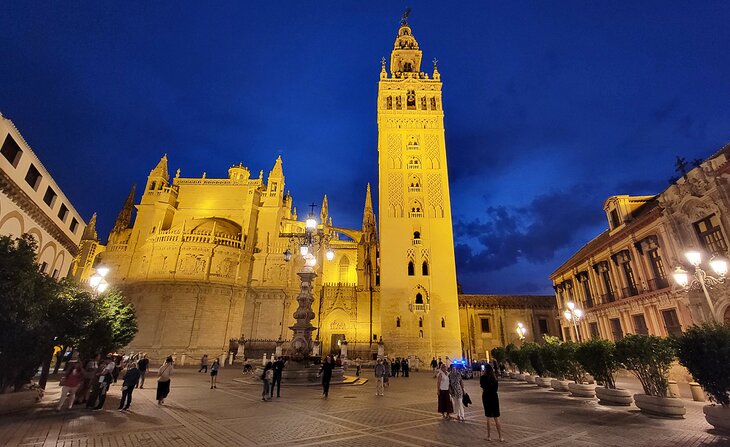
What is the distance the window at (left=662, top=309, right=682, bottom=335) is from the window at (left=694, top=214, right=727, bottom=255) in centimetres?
455

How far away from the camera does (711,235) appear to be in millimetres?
16344

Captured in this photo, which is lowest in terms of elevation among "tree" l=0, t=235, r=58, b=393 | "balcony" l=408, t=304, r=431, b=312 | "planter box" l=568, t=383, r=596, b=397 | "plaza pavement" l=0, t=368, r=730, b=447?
"plaza pavement" l=0, t=368, r=730, b=447

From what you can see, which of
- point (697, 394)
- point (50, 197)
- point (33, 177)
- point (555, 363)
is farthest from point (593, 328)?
point (50, 197)

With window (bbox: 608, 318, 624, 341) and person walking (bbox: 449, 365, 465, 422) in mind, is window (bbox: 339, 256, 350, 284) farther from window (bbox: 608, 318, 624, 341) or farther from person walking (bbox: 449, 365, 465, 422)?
person walking (bbox: 449, 365, 465, 422)

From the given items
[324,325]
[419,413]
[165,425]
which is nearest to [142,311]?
[324,325]

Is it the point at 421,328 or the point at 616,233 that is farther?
the point at 421,328

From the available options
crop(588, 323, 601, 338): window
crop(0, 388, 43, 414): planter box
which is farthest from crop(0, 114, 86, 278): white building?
crop(588, 323, 601, 338): window

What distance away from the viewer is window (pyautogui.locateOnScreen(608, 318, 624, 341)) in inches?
936

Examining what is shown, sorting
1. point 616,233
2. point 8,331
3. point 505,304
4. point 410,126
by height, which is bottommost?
point 8,331

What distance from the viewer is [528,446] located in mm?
6188

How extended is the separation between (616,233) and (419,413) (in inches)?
884

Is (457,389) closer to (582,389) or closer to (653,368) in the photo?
(653,368)

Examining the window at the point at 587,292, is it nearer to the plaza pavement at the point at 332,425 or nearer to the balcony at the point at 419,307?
the balcony at the point at 419,307

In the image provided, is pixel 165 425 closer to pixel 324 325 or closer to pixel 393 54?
pixel 324 325
